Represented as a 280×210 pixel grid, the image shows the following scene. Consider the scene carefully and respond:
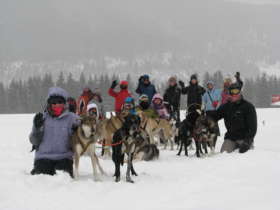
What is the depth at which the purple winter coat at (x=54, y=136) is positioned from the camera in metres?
6.92

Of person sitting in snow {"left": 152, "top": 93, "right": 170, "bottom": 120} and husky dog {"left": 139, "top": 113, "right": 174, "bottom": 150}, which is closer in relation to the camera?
husky dog {"left": 139, "top": 113, "right": 174, "bottom": 150}

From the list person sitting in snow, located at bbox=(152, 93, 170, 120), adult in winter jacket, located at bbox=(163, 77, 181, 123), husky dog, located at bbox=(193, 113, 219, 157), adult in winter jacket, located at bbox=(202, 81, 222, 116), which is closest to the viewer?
husky dog, located at bbox=(193, 113, 219, 157)

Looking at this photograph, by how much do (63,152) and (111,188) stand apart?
4.01 feet

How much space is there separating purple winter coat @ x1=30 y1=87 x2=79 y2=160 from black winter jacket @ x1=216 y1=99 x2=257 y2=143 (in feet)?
14.1

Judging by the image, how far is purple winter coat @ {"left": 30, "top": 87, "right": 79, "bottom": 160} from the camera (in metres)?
6.92

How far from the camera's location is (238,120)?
9594mm

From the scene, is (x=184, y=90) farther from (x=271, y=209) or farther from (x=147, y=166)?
(x=271, y=209)

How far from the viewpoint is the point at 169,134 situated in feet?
42.2

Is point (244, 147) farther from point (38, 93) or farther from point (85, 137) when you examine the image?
point (38, 93)

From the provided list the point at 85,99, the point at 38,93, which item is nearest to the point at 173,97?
the point at 85,99

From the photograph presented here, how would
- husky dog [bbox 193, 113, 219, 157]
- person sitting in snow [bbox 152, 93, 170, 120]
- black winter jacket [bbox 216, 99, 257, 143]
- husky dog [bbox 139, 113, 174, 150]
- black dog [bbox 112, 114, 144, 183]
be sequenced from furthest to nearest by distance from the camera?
person sitting in snow [bbox 152, 93, 170, 120] < husky dog [bbox 139, 113, 174, 150] < husky dog [bbox 193, 113, 219, 157] < black winter jacket [bbox 216, 99, 257, 143] < black dog [bbox 112, 114, 144, 183]

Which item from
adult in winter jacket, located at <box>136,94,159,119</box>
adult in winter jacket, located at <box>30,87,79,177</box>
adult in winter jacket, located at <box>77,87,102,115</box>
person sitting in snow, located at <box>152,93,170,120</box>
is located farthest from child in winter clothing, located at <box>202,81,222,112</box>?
adult in winter jacket, located at <box>30,87,79,177</box>

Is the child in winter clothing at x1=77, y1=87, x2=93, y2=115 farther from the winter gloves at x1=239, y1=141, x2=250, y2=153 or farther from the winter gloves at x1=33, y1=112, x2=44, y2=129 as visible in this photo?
the winter gloves at x1=33, y1=112, x2=44, y2=129

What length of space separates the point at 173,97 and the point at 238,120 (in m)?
4.77
